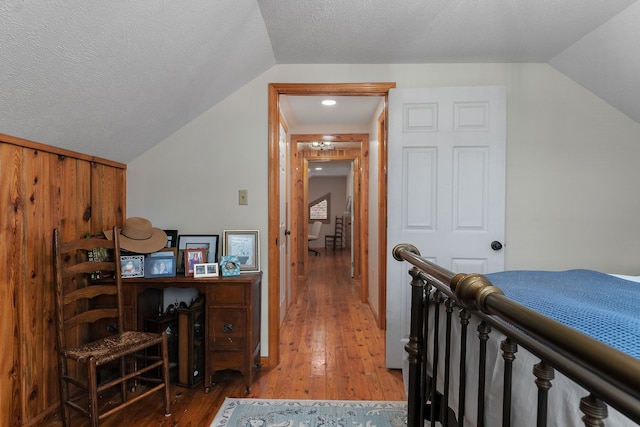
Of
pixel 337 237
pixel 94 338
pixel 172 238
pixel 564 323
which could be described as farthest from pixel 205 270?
pixel 337 237

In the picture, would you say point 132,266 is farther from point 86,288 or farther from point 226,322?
point 226,322

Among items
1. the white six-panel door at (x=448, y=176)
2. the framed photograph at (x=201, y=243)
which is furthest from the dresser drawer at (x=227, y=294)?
the white six-panel door at (x=448, y=176)

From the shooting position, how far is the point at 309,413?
6.30ft

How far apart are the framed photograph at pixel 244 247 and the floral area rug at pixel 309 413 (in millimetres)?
872

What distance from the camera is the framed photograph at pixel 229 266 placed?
2260 millimetres

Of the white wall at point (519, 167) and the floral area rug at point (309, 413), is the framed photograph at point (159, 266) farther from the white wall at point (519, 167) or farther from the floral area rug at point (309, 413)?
the floral area rug at point (309, 413)

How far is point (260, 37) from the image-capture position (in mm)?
2051

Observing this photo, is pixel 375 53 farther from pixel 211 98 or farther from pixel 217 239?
pixel 217 239

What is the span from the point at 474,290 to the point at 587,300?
69 centimetres

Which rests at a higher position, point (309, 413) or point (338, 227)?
point (338, 227)

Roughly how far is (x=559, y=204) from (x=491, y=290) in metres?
2.20

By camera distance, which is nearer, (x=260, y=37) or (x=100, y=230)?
(x=260, y=37)

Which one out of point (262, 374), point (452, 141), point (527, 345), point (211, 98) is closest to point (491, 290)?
point (527, 345)

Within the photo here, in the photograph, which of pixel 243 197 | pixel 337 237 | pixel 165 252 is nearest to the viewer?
pixel 165 252
